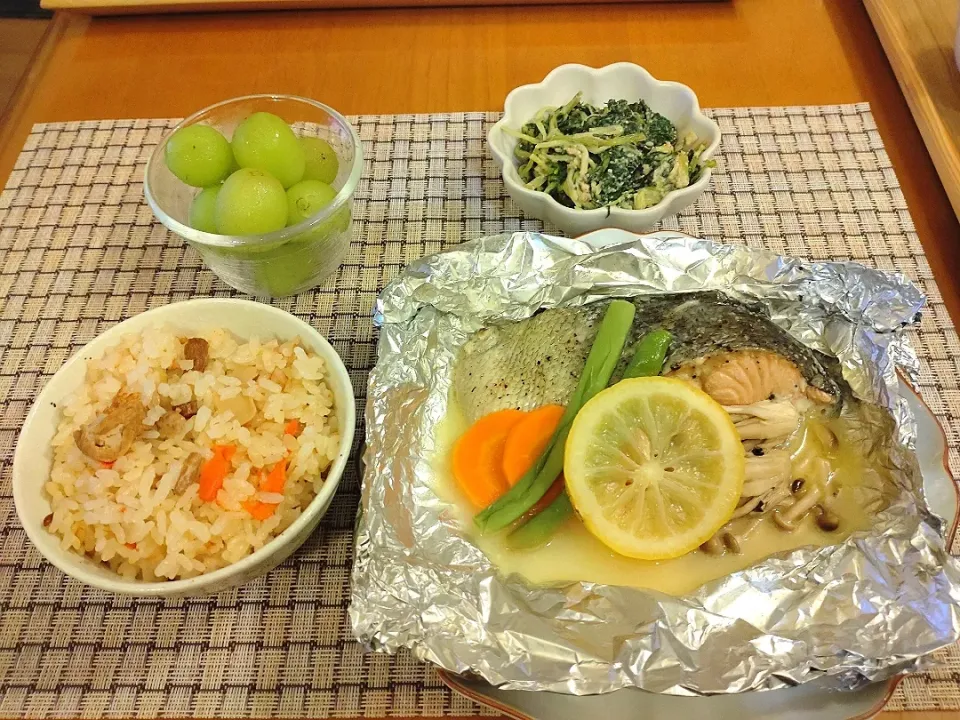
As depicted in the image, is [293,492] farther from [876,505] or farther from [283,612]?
[876,505]

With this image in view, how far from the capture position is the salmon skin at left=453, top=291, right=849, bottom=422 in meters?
1.24

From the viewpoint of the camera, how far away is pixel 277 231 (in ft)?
4.08

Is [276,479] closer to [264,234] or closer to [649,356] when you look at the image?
[264,234]

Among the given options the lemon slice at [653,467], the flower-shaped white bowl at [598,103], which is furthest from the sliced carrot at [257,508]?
the flower-shaped white bowl at [598,103]

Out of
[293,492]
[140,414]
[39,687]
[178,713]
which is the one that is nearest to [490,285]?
[293,492]

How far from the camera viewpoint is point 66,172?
1752mm

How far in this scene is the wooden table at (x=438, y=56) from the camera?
6.08 ft

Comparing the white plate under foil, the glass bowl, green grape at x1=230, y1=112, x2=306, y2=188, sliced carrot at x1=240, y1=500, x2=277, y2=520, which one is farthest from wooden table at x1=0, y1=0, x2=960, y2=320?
the white plate under foil

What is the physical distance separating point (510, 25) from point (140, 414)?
61.4 inches

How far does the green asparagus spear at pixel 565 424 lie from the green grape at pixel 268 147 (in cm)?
70

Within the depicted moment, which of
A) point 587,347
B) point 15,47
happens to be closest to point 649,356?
point 587,347

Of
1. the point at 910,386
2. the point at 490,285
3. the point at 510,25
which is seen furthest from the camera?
the point at 510,25

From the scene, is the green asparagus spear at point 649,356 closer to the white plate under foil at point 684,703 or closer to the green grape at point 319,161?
the white plate under foil at point 684,703

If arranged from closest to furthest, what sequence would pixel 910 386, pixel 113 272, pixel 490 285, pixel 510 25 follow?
1. pixel 910 386
2. pixel 490 285
3. pixel 113 272
4. pixel 510 25
